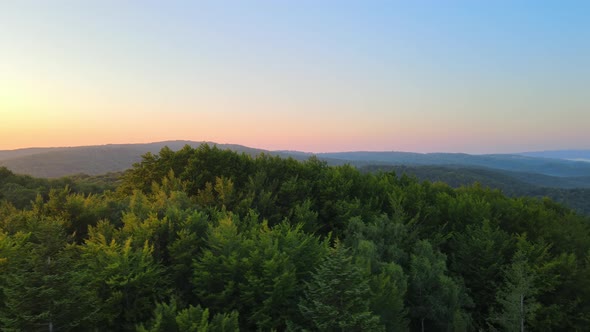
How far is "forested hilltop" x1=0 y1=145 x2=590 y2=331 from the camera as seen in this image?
16.1 metres

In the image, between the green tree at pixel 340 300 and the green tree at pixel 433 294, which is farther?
the green tree at pixel 433 294

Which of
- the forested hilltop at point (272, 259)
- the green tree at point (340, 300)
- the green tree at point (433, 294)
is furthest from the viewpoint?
the green tree at point (433, 294)

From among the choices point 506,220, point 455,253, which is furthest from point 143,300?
point 506,220

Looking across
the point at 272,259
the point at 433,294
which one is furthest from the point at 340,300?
the point at 433,294

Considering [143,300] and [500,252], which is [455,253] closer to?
[500,252]

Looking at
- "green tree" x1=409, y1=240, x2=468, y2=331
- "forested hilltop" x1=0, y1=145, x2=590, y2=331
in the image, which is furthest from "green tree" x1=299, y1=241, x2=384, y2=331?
"green tree" x1=409, y1=240, x2=468, y2=331

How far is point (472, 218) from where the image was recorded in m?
39.5

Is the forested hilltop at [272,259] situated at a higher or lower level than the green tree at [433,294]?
higher

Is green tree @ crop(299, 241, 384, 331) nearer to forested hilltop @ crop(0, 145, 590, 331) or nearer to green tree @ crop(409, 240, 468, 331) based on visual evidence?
forested hilltop @ crop(0, 145, 590, 331)

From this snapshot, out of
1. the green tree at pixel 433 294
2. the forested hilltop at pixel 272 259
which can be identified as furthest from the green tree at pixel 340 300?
the green tree at pixel 433 294

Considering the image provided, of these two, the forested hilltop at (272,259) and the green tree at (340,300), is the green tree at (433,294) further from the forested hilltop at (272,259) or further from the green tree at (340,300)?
the green tree at (340,300)

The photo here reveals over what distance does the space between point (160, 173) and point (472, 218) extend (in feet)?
122

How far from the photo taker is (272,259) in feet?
60.6

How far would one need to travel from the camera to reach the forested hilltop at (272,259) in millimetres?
16125
